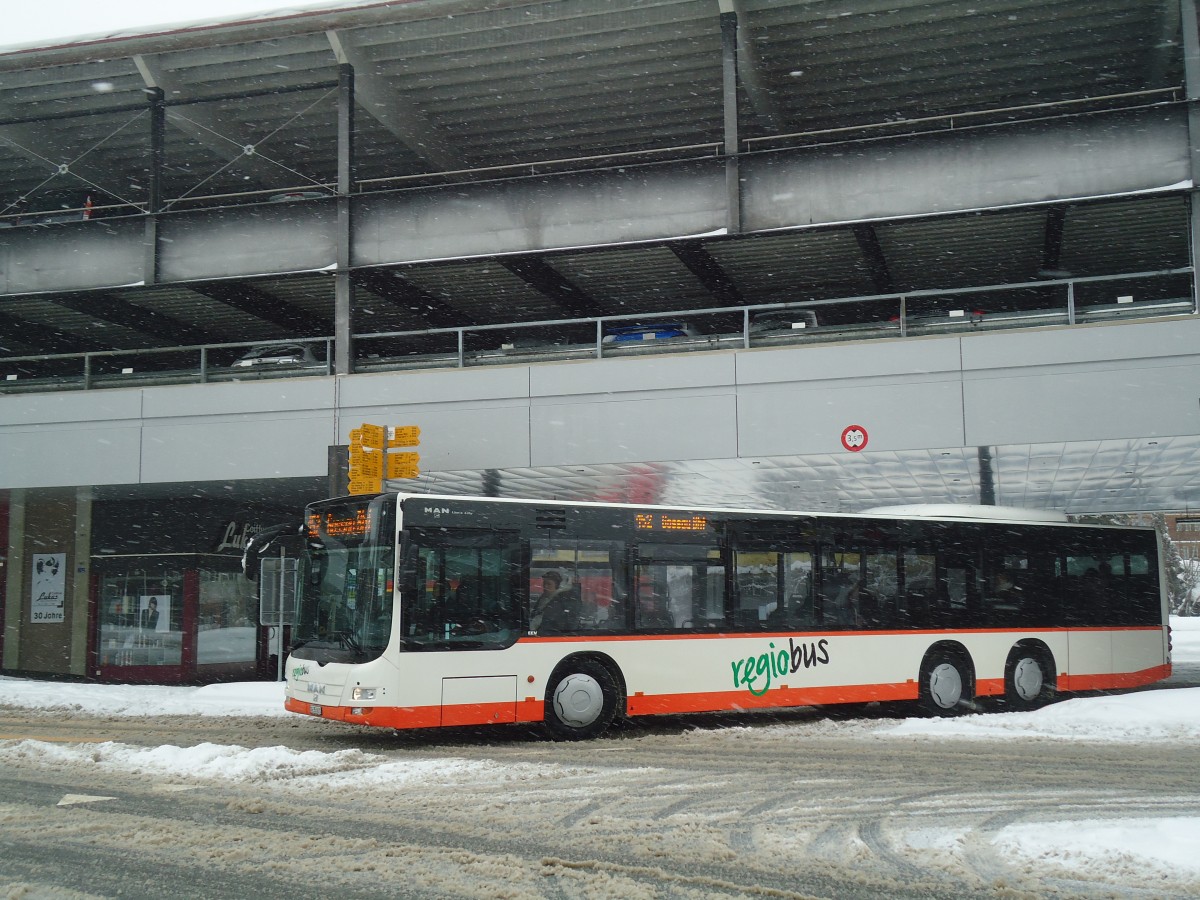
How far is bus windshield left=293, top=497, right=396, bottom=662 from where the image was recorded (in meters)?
11.9

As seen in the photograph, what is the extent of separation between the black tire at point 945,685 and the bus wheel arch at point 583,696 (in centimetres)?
452

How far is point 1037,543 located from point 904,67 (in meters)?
9.55

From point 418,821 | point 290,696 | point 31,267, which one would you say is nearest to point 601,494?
point 290,696

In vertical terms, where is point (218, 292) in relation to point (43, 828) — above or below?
above

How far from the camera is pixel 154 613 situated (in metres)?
22.8

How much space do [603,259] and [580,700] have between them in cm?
1213

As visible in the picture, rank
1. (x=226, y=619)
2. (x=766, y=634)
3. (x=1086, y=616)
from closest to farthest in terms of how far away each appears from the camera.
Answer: (x=766, y=634) → (x=1086, y=616) → (x=226, y=619)

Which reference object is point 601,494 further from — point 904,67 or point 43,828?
point 43,828

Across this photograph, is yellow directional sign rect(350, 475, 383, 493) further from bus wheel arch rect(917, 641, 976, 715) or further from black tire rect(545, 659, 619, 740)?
bus wheel arch rect(917, 641, 976, 715)

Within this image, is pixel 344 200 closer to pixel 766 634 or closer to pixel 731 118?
pixel 731 118

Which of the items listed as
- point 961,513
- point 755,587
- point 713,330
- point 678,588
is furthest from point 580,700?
point 713,330

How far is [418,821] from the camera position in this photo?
7.73 meters

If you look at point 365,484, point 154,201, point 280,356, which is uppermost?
point 154,201

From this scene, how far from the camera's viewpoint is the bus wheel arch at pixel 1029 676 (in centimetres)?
1583
